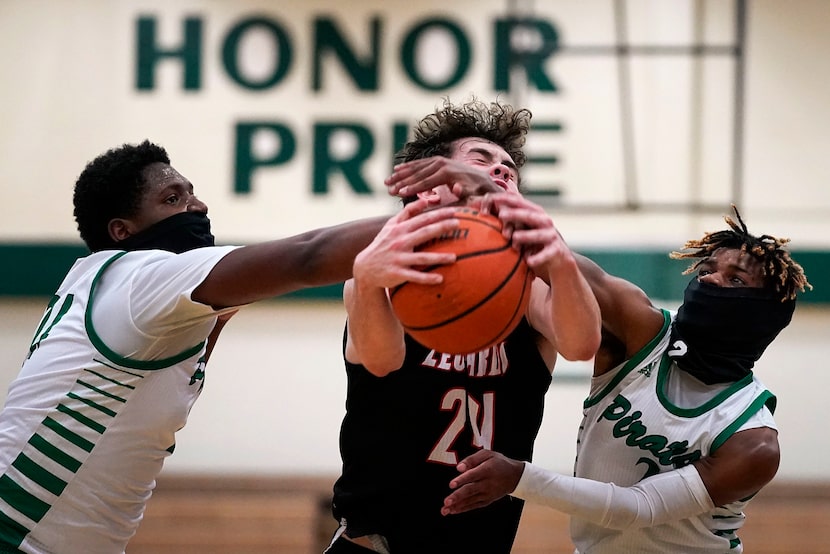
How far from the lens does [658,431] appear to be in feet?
10.1

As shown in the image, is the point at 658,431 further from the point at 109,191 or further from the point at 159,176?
the point at 109,191

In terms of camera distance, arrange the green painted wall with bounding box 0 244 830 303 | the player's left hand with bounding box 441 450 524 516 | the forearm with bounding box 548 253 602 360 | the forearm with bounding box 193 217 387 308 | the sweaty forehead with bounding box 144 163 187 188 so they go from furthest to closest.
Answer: the green painted wall with bounding box 0 244 830 303
the sweaty forehead with bounding box 144 163 187 188
the player's left hand with bounding box 441 450 524 516
the forearm with bounding box 193 217 387 308
the forearm with bounding box 548 253 602 360

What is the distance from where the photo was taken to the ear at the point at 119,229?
3221mm

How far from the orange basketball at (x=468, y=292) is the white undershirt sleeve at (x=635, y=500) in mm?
919

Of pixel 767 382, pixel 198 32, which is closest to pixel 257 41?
pixel 198 32

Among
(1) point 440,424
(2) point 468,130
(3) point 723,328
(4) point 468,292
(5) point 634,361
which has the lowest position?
(1) point 440,424

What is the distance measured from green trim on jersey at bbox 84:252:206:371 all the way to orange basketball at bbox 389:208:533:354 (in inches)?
39.5

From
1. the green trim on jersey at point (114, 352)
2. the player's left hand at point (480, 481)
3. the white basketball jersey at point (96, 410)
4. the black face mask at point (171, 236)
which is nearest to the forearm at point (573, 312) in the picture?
the player's left hand at point (480, 481)

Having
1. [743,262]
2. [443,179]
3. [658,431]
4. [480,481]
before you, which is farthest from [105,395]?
[743,262]

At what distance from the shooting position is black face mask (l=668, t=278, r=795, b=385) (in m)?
3.06

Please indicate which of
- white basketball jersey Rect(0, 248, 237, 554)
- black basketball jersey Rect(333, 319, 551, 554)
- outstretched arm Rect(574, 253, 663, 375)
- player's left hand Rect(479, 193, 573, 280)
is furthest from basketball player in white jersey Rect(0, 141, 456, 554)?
outstretched arm Rect(574, 253, 663, 375)

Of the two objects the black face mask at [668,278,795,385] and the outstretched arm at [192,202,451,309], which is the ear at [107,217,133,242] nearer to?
the outstretched arm at [192,202,451,309]

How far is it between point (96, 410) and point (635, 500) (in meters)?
1.60

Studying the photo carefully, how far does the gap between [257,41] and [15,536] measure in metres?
4.12
